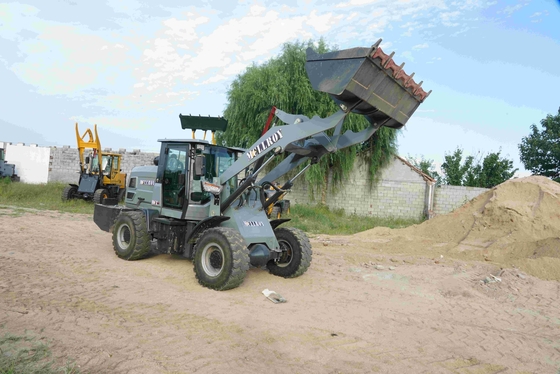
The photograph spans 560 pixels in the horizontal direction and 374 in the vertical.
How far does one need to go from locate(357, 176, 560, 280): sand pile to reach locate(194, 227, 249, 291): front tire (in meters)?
6.51

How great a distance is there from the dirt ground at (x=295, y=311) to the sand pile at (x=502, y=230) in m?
0.10

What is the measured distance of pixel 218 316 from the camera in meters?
5.44

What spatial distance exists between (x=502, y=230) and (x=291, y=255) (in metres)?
7.49

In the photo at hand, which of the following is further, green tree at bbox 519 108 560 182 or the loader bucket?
green tree at bbox 519 108 560 182

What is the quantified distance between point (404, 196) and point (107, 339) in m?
17.9

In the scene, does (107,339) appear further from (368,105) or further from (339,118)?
(368,105)

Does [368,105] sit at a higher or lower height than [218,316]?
higher

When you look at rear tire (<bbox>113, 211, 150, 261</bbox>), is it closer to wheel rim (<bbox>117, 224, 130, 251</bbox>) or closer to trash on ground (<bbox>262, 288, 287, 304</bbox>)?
wheel rim (<bbox>117, 224, 130, 251</bbox>)

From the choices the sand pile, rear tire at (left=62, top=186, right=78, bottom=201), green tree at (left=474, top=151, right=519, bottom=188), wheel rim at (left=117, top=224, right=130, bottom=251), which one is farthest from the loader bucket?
green tree at (left=474, top=151, right=519, bottom=188)

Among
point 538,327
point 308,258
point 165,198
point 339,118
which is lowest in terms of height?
point 538,327

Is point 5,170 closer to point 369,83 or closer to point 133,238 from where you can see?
point 133,238

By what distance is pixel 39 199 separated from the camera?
1953 centimetres

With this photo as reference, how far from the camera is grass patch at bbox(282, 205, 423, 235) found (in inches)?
635

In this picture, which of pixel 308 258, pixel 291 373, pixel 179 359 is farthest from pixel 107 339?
pixel 308 258
